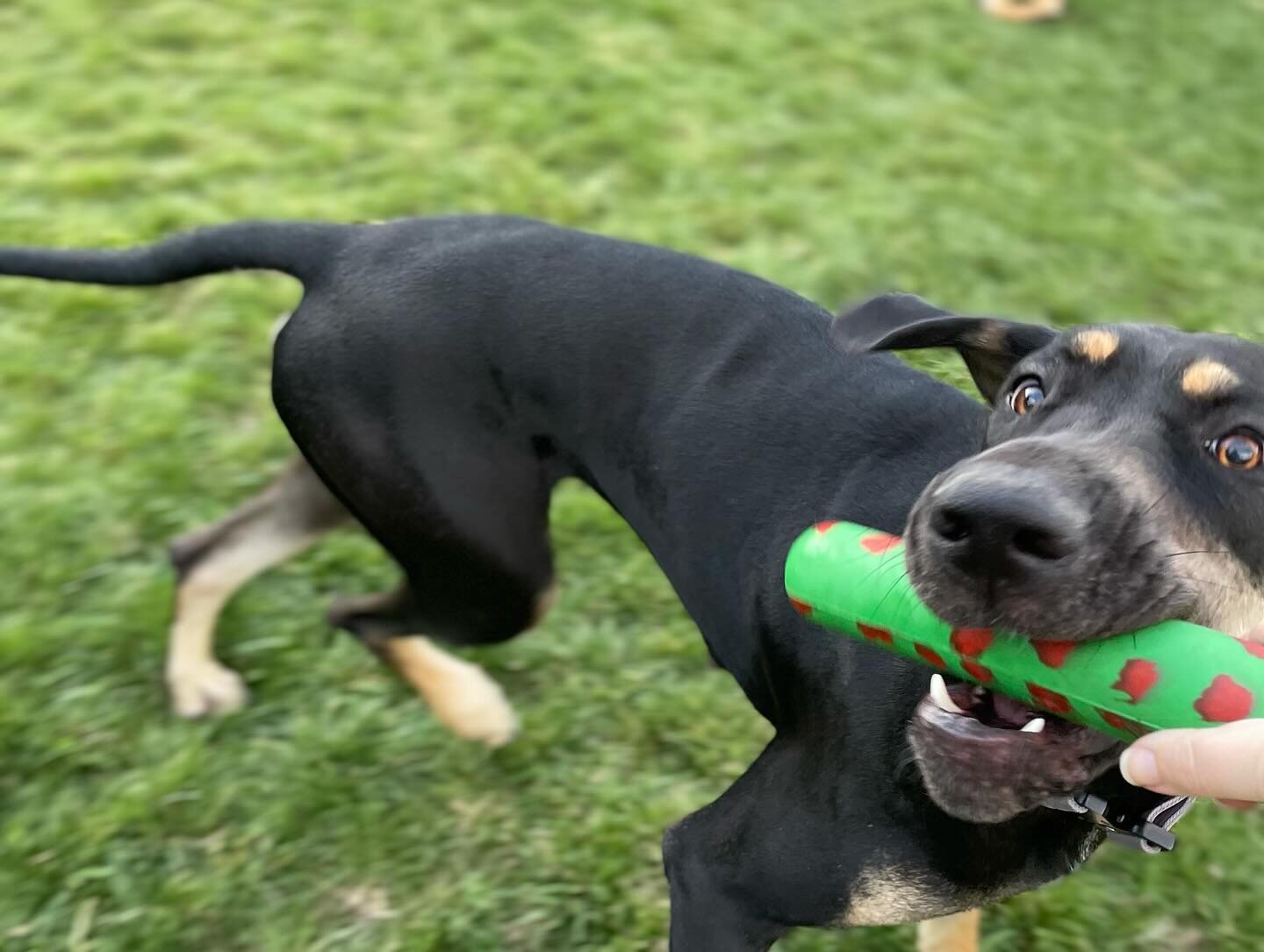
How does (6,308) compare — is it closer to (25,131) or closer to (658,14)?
(25,131)

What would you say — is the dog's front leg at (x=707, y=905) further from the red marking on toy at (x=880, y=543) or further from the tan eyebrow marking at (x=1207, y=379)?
the tan eyebrow marking at (x=1207, y=379)

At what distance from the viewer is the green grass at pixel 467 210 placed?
3.36 metres

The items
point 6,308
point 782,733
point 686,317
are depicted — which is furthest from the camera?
point 6,308

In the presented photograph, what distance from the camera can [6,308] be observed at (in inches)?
187

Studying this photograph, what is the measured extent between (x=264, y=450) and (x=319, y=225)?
57.6 inches

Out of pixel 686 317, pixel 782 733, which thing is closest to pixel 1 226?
pixel 686 317

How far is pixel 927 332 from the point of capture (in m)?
2.55

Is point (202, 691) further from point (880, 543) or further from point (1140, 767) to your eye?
point (1140, 767)

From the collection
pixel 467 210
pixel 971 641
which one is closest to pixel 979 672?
pixel 971 641

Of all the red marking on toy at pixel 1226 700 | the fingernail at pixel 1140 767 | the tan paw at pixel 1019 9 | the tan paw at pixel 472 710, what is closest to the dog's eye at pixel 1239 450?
the red marking on toy at pixel 1226 700

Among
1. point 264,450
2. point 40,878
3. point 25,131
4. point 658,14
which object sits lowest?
point 40,878

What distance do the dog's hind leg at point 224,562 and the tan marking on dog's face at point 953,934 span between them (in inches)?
74.7

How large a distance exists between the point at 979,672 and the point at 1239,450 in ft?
1.89

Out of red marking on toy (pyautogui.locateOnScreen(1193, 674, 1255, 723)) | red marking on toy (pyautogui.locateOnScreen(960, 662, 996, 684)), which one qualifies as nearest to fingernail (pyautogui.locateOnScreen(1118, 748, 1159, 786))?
red marking on toy (pyautogui.locateOnScreen(1193, 674, 1255, 723))
